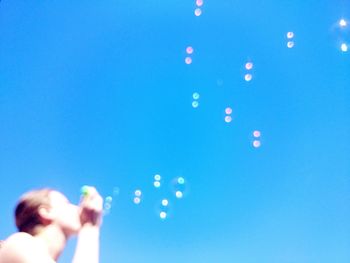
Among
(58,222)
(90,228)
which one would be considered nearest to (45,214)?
(58,222)

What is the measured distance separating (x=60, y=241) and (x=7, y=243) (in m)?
0.28

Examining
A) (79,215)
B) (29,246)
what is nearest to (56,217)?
(79,215)

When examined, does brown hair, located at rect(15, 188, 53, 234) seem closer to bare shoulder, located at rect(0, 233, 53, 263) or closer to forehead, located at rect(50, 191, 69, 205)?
forehead, located at rect(50, 191, 69, 205)

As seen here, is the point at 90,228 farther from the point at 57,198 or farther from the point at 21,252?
the point at 21,252

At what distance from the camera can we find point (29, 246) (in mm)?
1852

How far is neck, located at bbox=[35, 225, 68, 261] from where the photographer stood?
201 centimetres

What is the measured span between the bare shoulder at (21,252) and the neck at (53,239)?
116mm

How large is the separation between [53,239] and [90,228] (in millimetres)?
175

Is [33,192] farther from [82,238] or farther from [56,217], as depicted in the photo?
[82,238]

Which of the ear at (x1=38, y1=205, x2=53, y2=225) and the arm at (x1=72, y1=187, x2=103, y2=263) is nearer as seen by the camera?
the arm at (x1=72, y1=187, x2=103, y2=263)

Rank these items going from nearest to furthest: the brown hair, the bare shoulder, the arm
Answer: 1. the bare shoulder
2. the arm
3. the brown hair

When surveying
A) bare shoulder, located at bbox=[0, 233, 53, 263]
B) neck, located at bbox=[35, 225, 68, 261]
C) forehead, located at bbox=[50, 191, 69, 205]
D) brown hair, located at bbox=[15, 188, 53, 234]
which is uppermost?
forehead, located at bbox=[50, 191, 69, 205]

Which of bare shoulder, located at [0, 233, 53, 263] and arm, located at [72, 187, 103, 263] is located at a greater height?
arm, located at [72, 187, 103, 263]

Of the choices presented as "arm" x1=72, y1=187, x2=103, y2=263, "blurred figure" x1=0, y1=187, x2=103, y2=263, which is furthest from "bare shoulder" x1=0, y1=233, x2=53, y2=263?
"arm" x1=72, y1=187, x2=103, y2=263
